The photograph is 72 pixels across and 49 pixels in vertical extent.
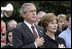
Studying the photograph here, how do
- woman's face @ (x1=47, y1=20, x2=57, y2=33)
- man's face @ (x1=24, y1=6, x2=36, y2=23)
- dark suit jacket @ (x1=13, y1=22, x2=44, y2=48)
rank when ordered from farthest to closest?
woman's face @ (x1=47, y1=20, x2=57, y2=33)
man's face @ (x1=24, y1=6, x2=36, y2=23)
dark suit jacket @ (x1=13, y1=22, x2=44, y2=48)

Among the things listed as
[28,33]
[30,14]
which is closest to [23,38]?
[28,33]

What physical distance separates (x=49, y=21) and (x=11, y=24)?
243cm

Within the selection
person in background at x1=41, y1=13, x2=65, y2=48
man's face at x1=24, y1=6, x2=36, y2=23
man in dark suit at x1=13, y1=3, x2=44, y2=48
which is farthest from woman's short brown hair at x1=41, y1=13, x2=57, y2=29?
man's face at x1=24, y1=6, x2=36, y2=23

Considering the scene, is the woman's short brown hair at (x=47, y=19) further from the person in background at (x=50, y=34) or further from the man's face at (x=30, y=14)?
the man's face at (x=30, y=14)

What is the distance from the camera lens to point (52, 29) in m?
6.29

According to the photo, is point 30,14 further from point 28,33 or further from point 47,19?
point 47,19

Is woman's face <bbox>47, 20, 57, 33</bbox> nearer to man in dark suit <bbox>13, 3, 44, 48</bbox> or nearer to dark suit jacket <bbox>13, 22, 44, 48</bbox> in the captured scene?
man in dark suit <bbox>13, 3, 44, 48</bbox>

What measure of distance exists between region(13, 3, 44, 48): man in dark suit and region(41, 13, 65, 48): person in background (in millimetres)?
389

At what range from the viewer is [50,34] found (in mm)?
6250

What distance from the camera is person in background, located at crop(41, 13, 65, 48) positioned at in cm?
618

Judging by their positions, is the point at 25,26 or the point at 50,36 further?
the point at 50,36

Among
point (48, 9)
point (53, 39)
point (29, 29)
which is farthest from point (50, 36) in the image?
point (48, 9)

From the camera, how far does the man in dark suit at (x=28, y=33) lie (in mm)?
5488

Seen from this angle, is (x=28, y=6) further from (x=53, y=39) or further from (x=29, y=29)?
(x=53, y=39)
